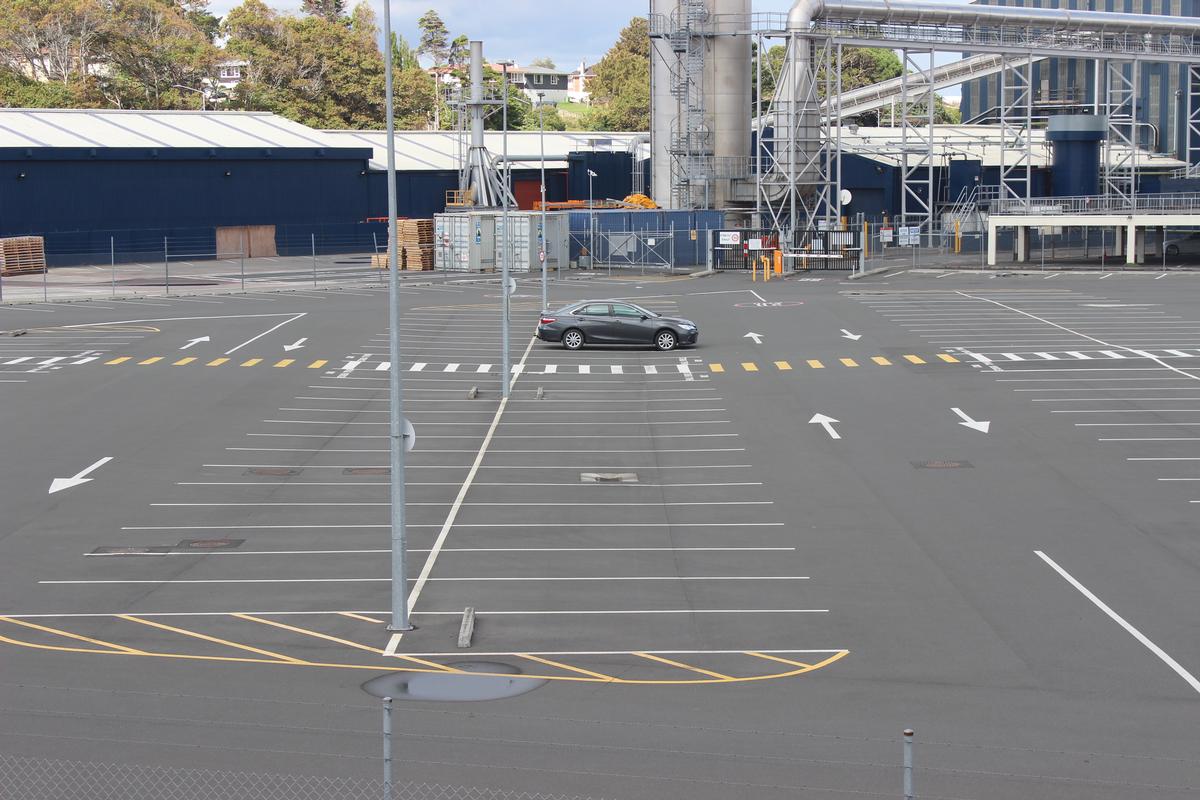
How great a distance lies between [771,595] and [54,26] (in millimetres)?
98699

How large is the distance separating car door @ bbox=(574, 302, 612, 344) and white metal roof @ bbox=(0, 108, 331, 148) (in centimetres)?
4502

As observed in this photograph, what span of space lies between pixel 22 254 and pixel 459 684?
2504 inches

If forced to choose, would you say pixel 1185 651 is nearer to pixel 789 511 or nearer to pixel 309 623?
pixel 789 511

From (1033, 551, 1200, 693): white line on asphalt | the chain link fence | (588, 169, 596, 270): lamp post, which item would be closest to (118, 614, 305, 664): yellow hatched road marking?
the chain link fence

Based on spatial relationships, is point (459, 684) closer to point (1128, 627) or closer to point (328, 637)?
point (328, 637)

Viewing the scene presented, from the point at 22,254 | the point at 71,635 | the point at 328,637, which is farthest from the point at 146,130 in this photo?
the point at 328,637

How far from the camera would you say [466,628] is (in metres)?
16.4

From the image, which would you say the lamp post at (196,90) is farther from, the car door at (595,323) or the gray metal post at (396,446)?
the gray metal post at (396,446)

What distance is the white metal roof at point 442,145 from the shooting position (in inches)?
3617

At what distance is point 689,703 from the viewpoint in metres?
14.0

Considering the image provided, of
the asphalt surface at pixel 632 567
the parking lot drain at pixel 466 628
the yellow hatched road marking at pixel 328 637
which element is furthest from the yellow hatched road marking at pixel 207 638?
the parking lot drain at pixel 466 628

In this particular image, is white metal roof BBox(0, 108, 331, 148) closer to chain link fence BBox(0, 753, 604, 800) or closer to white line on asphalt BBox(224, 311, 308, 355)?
white line on asphalt BBox(224, 311, 308, 355)

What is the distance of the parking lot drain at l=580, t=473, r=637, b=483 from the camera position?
2550cm

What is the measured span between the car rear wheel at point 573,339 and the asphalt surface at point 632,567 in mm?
2079
